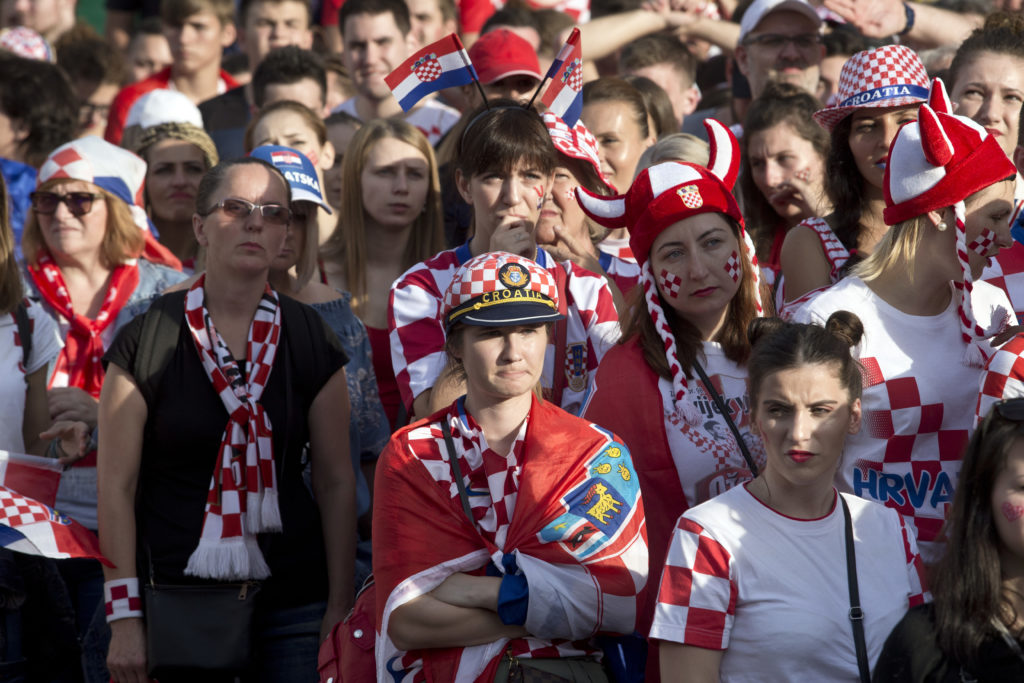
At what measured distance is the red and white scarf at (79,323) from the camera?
5.00m

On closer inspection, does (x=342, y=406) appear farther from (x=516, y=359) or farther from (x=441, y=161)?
(x=441, y=161)

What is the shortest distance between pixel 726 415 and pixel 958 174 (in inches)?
37.7

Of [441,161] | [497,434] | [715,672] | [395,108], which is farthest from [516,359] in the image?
[395,108]

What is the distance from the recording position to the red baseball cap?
5.71 metres

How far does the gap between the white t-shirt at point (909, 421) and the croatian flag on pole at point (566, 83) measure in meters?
1.47

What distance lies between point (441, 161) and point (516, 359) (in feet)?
9.16

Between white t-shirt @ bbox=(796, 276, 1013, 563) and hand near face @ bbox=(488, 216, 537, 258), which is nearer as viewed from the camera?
white t-shirt @ bbox=(796, 276, 1013, 563)

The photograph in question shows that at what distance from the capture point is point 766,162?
5.19 m

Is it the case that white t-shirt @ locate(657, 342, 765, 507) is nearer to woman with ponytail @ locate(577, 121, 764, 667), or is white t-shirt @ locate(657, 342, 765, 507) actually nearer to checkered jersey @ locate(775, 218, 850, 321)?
woman with ponytail @ locate(577, 121, 764, 667)

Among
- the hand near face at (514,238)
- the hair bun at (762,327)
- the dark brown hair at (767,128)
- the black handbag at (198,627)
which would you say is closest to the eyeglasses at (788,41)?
the dark brown hair at (767,128)

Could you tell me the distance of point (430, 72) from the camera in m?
4.62

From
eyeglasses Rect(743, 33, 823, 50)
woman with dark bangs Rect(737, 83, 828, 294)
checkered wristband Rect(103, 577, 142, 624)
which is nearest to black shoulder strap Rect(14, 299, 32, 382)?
checkered wristband Rect(103, 577, 142, 624)

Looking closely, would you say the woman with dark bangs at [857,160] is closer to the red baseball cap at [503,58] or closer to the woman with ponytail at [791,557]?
the woman with ponytail at [791,557]

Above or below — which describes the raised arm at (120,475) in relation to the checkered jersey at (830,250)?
below
